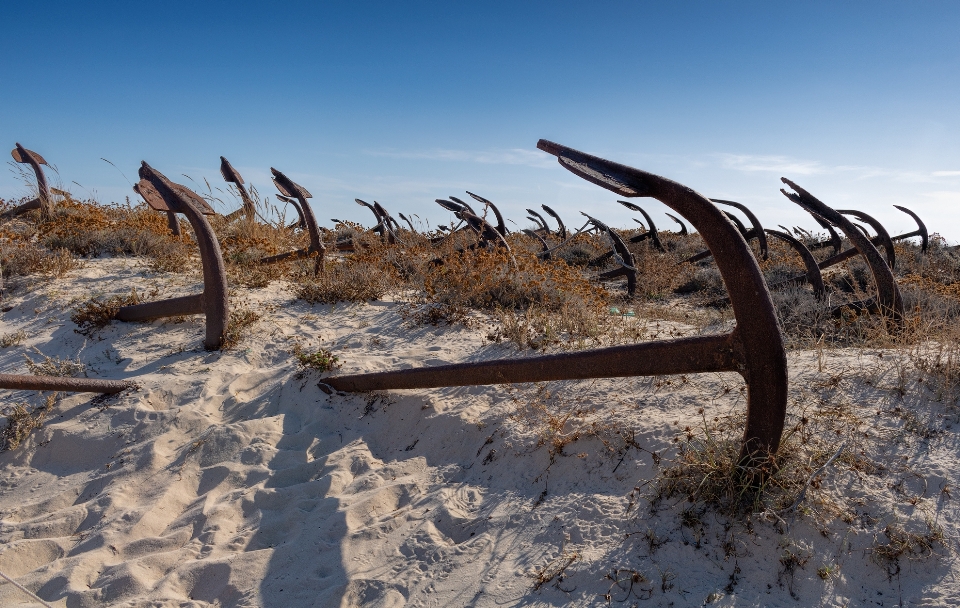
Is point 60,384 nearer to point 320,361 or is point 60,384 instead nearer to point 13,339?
point 320,361

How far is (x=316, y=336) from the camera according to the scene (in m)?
4.72

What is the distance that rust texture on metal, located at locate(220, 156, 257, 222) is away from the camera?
7.10 m

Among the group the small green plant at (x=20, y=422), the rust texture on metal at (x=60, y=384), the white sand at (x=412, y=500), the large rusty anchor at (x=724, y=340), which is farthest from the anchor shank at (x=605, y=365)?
the small green plant at (x=20, y=422)

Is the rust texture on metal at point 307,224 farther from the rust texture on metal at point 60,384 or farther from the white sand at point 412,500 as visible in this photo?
the rust texture on metal at point 60,384

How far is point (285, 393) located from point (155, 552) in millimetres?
1404

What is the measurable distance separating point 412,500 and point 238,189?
667 cm

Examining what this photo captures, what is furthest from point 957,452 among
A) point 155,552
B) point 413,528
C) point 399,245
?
point 399,245

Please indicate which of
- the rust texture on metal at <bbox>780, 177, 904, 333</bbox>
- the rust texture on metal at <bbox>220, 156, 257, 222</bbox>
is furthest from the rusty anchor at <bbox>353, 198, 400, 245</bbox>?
the rust texture on metal at <bbox>780, 177, 904, 333</bbox>

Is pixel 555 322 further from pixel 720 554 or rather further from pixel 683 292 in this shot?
pixel 683 292

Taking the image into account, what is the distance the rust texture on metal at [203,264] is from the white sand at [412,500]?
1.10 ft

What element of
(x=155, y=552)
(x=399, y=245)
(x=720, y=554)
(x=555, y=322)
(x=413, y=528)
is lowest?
(x=155, y=552)

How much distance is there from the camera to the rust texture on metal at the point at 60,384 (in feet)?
10.2

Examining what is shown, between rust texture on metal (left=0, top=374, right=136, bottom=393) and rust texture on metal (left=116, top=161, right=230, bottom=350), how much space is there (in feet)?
2.34

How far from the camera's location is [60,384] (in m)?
3.42
